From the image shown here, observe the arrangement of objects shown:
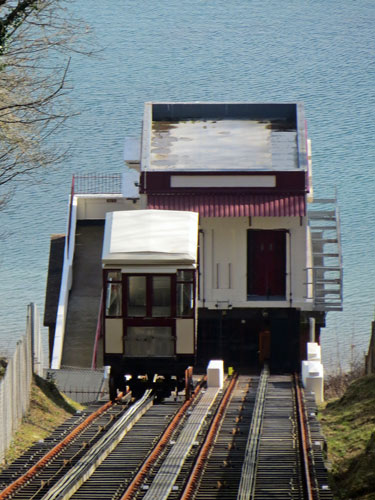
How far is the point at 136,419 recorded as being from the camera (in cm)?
2162

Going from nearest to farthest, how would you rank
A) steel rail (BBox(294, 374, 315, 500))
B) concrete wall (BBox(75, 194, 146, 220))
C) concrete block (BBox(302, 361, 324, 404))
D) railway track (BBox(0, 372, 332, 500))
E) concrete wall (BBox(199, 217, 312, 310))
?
steel rail (BBox(294, 374, 315, 500)) < railway track (BBox(0, 372, 332, 500)) < concrete block (BBox(302, 361, 324, 404)) < concrete wall (BBox(199, 217, 312, 310)) < concrete wall (BBox(75, 194, 146, 220))

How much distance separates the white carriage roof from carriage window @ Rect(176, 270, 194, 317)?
31 centimetres

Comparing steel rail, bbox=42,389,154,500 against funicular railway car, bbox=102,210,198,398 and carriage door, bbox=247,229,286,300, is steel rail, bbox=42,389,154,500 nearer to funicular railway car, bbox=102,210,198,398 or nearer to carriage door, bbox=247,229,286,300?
funicular railway car, bbox=102,210,198,398

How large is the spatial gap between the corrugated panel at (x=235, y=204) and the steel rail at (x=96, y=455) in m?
11.4

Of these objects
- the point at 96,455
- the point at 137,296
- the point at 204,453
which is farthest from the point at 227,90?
the point at 96,455

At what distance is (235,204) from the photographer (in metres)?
34.3

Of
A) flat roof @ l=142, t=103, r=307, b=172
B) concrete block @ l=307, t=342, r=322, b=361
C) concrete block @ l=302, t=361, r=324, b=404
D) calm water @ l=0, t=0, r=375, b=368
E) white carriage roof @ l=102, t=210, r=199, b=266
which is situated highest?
calm water @ l=0, t=0, r=375, b=368

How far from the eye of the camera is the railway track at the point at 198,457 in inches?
589

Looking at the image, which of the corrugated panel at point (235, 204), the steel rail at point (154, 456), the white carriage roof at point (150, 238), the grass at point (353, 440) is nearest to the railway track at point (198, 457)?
the steel rail at point (154, 456)

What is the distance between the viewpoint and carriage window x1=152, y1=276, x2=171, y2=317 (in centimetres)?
2353

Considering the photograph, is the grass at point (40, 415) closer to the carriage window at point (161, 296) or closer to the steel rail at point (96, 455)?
the steel rail at point (96, 455)

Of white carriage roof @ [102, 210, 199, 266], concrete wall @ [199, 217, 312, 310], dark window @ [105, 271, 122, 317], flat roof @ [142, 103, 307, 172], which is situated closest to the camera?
white carriage roof @ [102, 210, 199, 266]

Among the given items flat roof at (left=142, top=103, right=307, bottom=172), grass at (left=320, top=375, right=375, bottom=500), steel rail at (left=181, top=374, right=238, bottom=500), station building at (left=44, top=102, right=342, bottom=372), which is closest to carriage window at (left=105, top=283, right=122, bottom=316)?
steel rail at (left=181, top=374, right=238, bottom=500)

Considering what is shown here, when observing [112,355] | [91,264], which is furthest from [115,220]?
[91,264]
